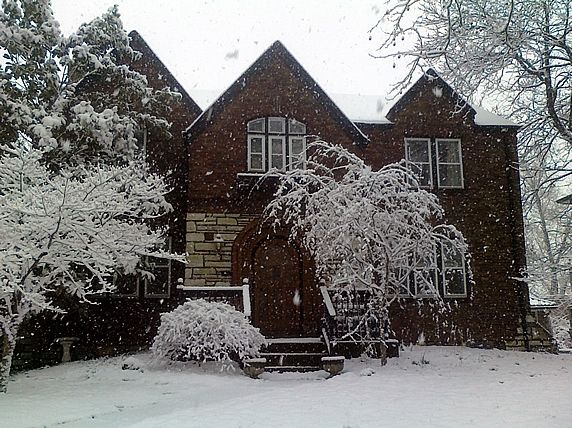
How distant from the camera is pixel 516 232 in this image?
18.1m

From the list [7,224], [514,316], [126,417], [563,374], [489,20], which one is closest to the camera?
[126,417]

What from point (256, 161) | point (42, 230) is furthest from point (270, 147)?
point (42, 230)

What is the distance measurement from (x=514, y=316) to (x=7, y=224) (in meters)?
13.9

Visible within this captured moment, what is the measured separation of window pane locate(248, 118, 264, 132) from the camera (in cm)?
1638

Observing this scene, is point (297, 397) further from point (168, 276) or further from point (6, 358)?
point (168, 276)

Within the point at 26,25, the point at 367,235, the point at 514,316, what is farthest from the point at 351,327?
the point at 26,25

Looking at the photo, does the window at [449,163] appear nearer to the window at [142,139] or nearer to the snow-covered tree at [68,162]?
the snow-covered tree at [68,162]

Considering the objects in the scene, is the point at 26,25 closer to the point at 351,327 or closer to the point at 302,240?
the point at 302,240

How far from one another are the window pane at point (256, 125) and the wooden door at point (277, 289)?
3.02m

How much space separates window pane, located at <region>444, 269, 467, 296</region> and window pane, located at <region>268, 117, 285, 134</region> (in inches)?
245

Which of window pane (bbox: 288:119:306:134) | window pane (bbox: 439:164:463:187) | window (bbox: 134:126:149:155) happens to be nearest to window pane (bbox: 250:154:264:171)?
window pane (bbox: 288:119:306:134)

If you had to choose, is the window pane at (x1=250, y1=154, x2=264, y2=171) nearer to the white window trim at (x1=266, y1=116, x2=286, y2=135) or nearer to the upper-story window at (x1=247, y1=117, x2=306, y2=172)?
the upper-story window at (x1=247, y1=117, x2=306, y2=172)

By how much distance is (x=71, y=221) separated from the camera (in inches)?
380

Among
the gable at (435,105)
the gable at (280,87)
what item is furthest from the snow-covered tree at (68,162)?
the gable at (435,105)
